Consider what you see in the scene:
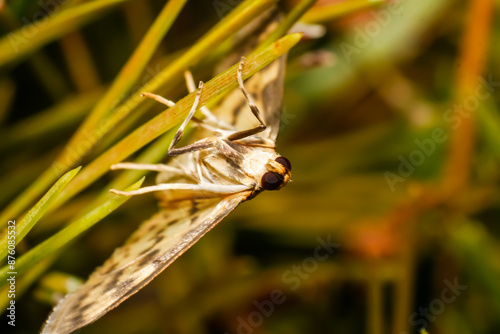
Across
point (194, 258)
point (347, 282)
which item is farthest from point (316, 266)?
point (194, 258)

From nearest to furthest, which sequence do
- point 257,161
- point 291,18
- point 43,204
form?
point 43,204
point 291,18
point 257,161
